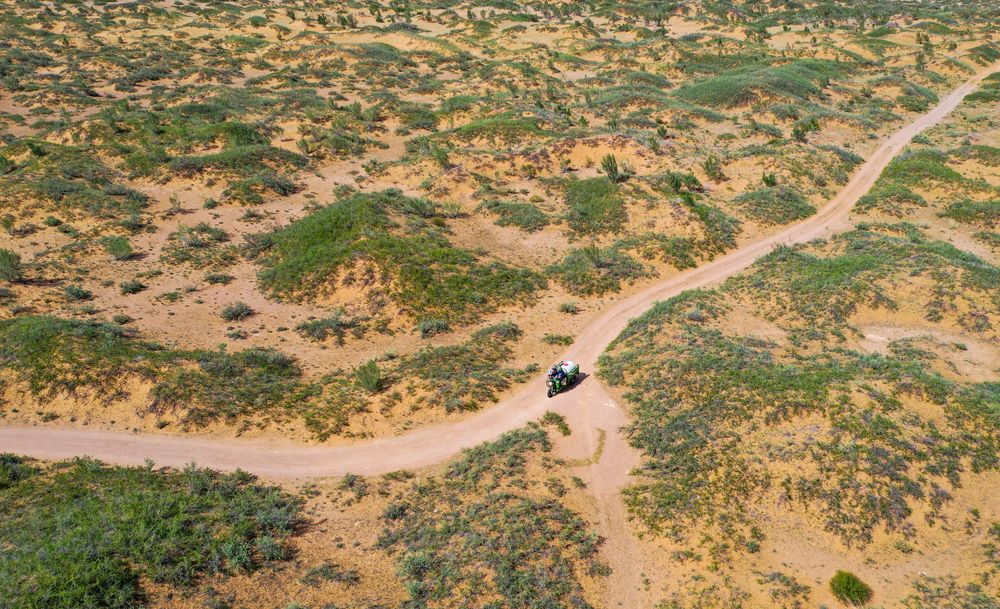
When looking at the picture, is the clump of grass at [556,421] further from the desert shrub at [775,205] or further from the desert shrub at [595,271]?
the desert shrub at [775,205]

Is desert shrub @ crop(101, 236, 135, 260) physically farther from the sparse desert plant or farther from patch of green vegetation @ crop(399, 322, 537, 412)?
the sparse desert plant

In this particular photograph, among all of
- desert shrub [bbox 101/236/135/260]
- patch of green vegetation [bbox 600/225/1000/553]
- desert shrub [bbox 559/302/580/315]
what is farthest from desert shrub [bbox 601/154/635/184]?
desert shrub [bbox 101/236/135/260]

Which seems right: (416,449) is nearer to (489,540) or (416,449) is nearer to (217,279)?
(489,540)

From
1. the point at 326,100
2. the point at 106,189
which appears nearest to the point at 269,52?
the point at 326,100

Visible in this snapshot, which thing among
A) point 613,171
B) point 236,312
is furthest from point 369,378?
point 613,171

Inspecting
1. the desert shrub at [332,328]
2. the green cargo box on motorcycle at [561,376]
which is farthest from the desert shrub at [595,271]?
the desert shrub at [332,328]
